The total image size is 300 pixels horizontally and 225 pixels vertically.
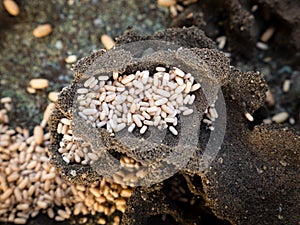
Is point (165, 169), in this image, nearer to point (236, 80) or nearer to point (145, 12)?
point (236, 80)

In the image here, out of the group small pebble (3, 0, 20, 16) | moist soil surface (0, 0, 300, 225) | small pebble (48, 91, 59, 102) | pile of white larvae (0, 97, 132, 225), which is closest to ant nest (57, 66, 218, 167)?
moist soil surface (0, 0, 300, 225)

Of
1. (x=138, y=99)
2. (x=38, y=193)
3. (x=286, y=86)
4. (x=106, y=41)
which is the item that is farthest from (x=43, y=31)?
(x=286, y=86)

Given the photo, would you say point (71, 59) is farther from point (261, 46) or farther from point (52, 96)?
point (261, 46)

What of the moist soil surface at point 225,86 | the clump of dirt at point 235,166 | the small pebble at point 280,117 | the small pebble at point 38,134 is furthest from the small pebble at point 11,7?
the small pebble at point 280,117

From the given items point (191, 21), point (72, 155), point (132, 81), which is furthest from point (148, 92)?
point (191, 21)

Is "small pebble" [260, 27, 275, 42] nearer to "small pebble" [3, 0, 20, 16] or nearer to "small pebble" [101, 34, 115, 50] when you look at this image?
"small pebble" [101, 34, 115, 50]

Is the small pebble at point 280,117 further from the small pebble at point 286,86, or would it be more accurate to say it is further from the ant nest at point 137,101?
the ant nest at point 137,101

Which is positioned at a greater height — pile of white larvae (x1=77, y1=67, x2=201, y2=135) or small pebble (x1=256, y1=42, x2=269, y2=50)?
pile of white larvae (x1=77, y1=67, x2=201, y2=135)
